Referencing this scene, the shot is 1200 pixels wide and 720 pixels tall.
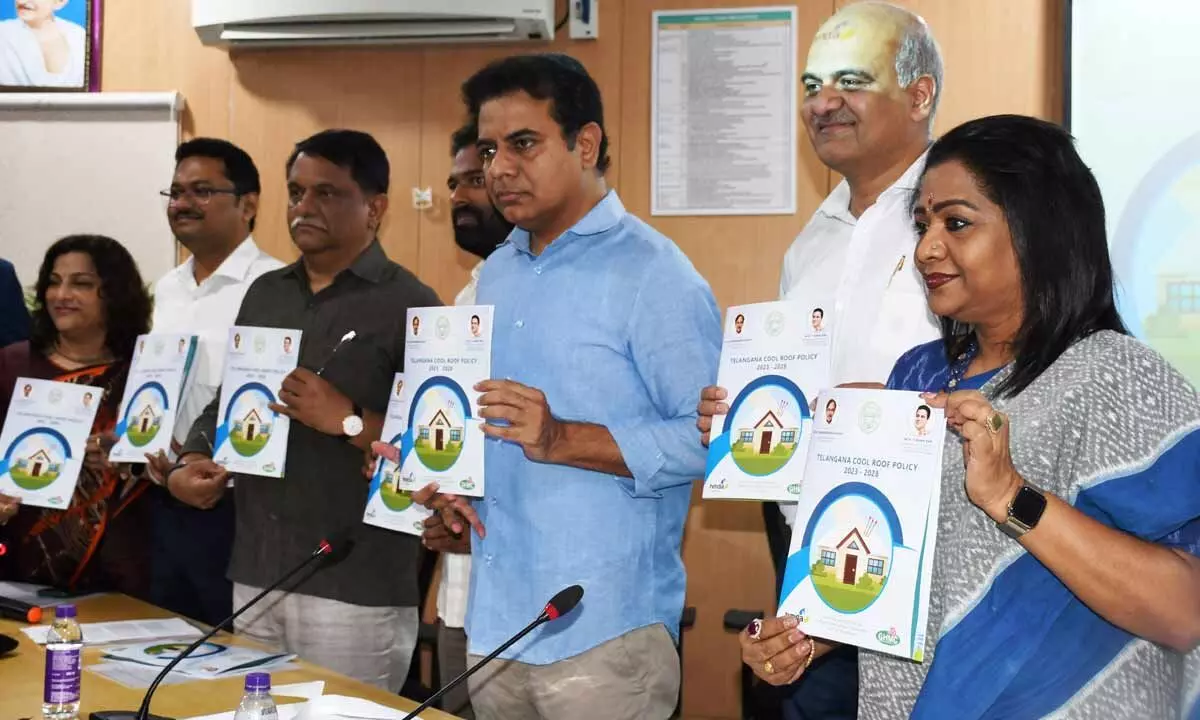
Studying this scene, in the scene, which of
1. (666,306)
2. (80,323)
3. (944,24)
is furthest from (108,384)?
(944,24)

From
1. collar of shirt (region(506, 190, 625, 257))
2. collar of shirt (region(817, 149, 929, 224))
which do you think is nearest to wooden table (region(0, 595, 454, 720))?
collar of shirt (region(506, 190, 625, 257))

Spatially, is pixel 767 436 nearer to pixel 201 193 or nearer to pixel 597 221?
pixel 597 221

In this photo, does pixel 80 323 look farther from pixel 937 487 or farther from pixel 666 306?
pixel 937 487

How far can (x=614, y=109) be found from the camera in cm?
448

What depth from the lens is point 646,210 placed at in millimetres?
4484

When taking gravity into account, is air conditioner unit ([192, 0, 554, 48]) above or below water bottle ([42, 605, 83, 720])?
above

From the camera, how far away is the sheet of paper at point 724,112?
4316mm

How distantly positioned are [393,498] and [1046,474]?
58.2 inches

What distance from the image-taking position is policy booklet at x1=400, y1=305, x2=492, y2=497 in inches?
85.7

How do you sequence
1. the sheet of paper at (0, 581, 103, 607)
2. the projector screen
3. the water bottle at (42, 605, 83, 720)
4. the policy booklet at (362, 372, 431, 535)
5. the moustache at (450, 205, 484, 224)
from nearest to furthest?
the water bottle at (42, 605, 83, 720)
the policy booklet at (362, 372, 431, 535)
the sheet of paper at (0, 581, 103, 607)
the moustache at (450, 205, 484, 224)
the projector screen

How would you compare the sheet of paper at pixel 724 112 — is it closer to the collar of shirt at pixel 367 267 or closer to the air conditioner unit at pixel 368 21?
the air conditioner unit at pixel 368 21

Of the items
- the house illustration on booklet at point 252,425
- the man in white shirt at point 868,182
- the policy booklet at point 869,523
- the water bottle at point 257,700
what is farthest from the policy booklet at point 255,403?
the policy booklet at point 869,523

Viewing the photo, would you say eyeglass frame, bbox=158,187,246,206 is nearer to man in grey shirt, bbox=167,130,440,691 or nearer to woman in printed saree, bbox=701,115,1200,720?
man in grey shirt, bbox=167,130,440,691

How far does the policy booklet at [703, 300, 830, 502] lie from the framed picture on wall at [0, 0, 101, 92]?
4001mm
